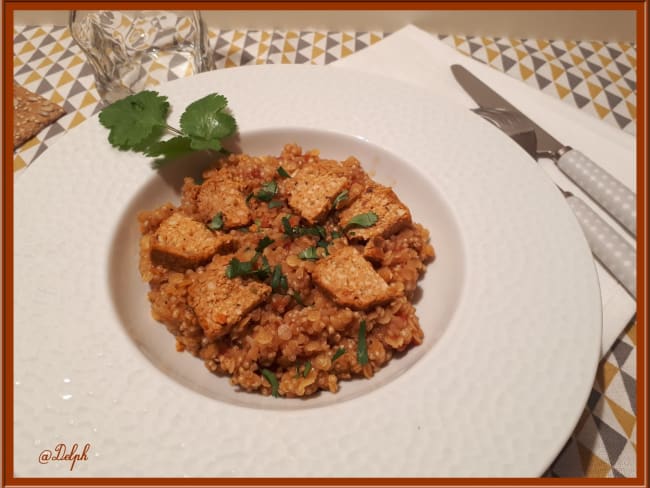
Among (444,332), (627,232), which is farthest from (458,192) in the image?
(627,232)

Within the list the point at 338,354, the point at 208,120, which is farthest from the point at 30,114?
the point at 338,354

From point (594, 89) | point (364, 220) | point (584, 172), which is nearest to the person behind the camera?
point (364, 220)

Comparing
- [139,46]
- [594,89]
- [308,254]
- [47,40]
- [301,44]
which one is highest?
[594,89]

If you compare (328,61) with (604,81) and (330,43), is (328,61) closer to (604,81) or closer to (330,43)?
(330,43)

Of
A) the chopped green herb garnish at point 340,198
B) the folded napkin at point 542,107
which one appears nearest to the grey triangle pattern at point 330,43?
the folded napkin at point 542,107

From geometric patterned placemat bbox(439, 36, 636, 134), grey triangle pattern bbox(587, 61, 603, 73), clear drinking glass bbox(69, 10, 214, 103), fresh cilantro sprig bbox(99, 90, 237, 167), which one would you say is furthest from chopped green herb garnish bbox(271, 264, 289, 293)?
grey triangle pattern bbox(587, 61, 603, 73)

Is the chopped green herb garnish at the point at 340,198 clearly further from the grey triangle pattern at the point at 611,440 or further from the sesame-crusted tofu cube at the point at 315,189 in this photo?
the grey triangle pattern at the point at 611,440

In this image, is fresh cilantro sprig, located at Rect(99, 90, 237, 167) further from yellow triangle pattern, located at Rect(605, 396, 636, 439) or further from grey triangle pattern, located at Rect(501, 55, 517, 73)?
grey triangle pattern, located at Rect(501, 55, 517, 73)
